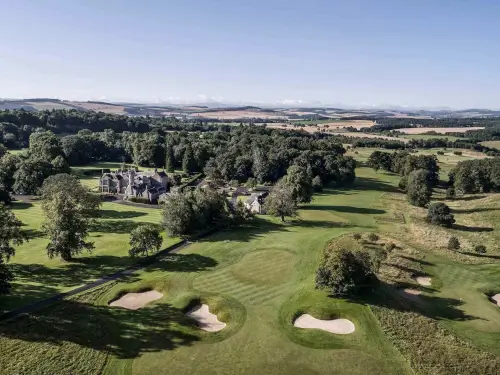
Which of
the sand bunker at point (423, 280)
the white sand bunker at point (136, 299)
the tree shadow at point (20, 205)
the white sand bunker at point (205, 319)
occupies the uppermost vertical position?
the tree shadow at point (20, 205)

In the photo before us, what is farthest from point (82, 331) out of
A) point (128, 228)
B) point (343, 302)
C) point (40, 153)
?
point (40, 153)

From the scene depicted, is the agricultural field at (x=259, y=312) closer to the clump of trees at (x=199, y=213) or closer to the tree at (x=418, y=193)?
the clump of trees at (x=199, y=213)

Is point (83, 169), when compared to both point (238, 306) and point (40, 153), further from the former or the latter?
point (238, 306)

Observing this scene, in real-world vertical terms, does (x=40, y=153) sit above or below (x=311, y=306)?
above

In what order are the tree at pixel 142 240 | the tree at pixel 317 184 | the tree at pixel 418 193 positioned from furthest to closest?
1. the tree at pixel 317 184
2. the tree at pixel 418 193
3. the tree at pixel 142 240

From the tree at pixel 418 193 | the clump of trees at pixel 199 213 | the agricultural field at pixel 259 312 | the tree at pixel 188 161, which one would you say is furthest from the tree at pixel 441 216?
the tree at pixel 188 161

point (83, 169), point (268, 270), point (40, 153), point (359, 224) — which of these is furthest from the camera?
point (83, 169)

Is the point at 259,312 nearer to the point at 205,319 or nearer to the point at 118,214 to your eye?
the point at 205,319
